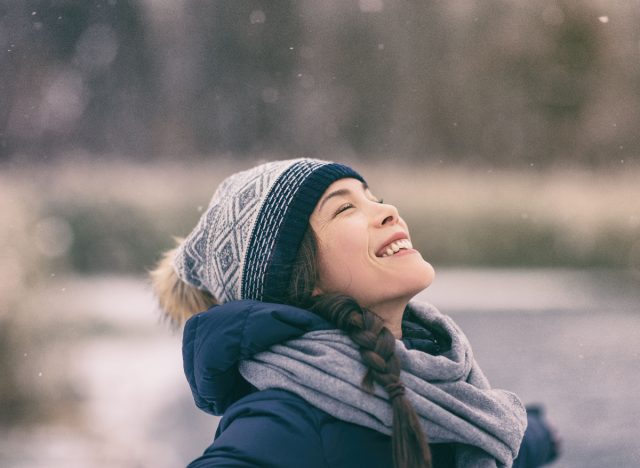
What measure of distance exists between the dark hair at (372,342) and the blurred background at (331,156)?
7.68ft

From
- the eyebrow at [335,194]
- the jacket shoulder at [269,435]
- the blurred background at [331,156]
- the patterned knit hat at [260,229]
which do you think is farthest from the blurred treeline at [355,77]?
the jacket shoulder at [269,435]

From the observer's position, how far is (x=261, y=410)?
102 centimetres

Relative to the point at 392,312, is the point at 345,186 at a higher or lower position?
higher

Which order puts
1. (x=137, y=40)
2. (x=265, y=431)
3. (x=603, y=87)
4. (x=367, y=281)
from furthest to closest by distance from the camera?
(x=603, y=87) < (x=137, y=40) < (x=367, y=281) < (x=265, y=431)

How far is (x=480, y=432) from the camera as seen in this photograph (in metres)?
1.07

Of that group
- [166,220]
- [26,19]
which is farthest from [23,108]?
[166,220]

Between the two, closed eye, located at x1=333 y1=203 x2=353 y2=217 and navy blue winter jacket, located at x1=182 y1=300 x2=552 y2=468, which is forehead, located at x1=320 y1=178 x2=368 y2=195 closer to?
closed eye, located at x1=333 y1=203 x2=353 y2=217

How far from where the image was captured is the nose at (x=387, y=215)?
1.24 metres

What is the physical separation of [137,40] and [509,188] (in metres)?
4.15

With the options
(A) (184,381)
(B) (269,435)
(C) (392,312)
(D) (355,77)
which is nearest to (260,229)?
(C) (392,312)

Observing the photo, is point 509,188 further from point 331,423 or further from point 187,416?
point 331,423

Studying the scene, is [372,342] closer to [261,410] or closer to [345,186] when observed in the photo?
[261,410]

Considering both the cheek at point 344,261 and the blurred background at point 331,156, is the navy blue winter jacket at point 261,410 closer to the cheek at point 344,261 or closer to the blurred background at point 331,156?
the cheek at point 344,261

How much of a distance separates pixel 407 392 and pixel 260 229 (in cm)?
40
